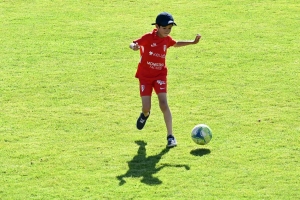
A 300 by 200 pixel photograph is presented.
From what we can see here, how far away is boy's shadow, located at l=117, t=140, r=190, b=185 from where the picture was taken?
967cm

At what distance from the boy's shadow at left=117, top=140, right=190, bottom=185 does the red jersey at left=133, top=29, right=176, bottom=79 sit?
3.92ft

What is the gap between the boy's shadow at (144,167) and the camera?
9672mm

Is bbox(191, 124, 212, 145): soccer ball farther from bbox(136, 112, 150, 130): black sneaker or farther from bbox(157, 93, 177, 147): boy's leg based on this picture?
bbox(136, 112, 150, 130): black sneaker

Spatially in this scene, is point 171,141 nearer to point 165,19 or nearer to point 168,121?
point 168,121

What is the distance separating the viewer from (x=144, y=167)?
10.1 meters

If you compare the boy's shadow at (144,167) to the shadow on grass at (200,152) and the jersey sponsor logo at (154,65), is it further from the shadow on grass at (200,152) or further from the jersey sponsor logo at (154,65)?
the jersey sponsor logo at (154,65)

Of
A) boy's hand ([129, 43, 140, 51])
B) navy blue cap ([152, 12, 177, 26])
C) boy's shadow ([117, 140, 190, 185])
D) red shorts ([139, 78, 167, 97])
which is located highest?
navy blue cap ([152, 12, 177, 26])

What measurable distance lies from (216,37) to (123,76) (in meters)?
2.98

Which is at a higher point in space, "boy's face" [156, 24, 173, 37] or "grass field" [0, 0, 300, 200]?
"boy's face" [156, 24, 173, 37]

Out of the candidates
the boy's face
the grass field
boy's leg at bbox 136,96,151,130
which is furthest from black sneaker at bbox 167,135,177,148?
the boy's face

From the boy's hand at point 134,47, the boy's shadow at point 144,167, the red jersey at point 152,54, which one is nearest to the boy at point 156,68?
the red jersey at point 152,54

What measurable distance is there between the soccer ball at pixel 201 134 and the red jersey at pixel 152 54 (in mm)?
1076

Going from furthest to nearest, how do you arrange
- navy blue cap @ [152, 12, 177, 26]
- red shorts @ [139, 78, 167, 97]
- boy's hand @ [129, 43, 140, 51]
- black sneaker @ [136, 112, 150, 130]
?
black sneaker @ [136, 112, 150, 130] → red shorts @ [139, 78, 167, 97] → navy blue cap @ [152, 12, 177, 26] → boy's hand @ [129, 43, 140, 51]

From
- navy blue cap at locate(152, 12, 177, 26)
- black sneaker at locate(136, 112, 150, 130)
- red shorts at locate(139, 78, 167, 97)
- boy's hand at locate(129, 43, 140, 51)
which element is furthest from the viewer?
black sneaker at locate(136, 112, 150, 130)
